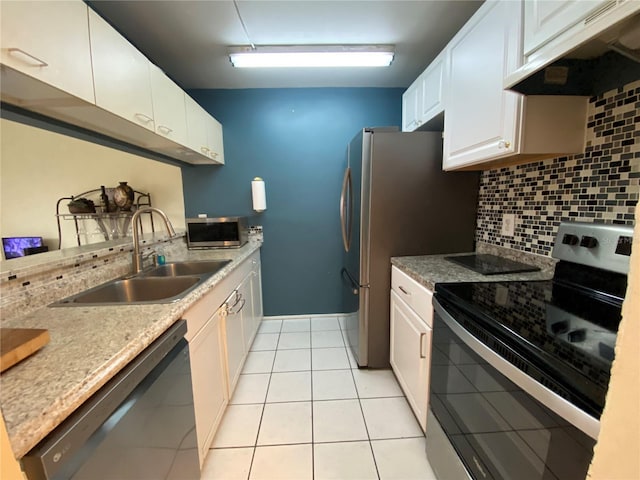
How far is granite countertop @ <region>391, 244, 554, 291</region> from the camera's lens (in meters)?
1.27

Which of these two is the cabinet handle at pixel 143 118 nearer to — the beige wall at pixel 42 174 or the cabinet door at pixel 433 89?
the beige wall at pixel 42 174

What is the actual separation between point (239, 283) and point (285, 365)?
755 mm

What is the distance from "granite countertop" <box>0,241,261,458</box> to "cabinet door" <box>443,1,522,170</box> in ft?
5.01

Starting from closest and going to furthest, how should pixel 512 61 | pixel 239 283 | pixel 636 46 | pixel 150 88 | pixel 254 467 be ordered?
pixel 636 46
pixel 512 61
pixel 254 467
pixel 150 88
pixel 239 283

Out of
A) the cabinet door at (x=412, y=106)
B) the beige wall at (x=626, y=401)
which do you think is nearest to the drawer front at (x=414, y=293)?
the beige wall at (x=626, y=401)

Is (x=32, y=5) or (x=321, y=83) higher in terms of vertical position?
(x=321, y=83)

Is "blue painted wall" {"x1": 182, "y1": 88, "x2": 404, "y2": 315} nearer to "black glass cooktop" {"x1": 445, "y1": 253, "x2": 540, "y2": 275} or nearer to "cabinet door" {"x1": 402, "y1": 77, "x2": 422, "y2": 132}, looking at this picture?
"cabinet door" {"x1": 402, "y1": 77, "x2": 422, "y2": 132}

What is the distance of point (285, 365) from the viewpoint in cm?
208

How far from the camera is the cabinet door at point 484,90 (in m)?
1.11

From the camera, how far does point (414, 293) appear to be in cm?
144

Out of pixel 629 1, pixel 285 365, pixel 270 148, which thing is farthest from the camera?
pixel 270 148

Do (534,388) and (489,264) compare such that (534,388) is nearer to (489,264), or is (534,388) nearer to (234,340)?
(489,264)

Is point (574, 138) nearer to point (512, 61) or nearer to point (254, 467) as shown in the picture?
point (512, 61)

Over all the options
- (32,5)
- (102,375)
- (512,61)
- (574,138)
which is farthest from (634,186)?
(32,5)
